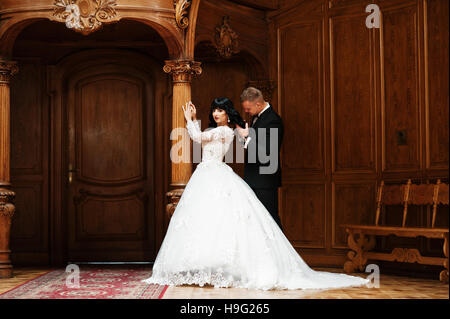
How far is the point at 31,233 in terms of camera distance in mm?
8055

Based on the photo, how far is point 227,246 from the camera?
5570 millimetres

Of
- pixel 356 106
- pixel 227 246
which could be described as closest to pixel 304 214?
pixel 356 106

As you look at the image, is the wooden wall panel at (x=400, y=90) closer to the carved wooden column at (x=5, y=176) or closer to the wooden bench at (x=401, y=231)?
the wooden bench at (x=401, y=231)

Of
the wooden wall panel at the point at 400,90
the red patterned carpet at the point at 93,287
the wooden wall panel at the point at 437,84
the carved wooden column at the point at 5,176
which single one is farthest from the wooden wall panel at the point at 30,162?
the wooden wall panel at the point at 437,84

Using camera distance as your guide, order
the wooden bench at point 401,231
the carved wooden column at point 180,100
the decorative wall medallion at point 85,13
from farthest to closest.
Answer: the carved wooden column at point 180,100 → the decorative wall medallion at point 85,13 → the wooden bench at point 401,231

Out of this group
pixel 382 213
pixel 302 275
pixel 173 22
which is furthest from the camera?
pixel 382 213

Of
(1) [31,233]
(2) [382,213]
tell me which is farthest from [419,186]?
(1) [31,233]

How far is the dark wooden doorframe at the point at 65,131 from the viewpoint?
8094mm

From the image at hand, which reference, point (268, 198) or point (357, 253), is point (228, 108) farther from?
point (357, 253)

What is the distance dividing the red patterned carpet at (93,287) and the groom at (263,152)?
1.48 m

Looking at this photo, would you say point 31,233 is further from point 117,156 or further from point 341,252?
point 341,252

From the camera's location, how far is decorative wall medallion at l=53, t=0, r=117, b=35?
6540mm

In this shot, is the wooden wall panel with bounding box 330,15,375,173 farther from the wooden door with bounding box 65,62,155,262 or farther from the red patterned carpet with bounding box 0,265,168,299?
the red patterned carpet with bounding box 0,265,168,299
